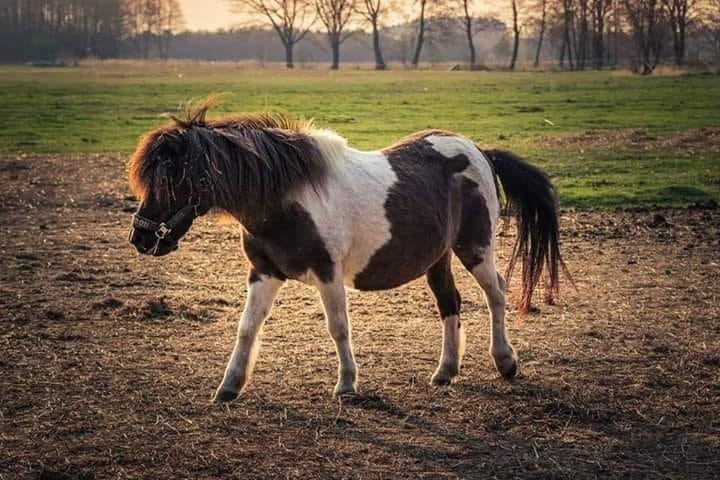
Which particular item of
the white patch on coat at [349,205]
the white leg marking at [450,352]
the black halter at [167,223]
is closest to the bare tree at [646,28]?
the white leg marking at [450,352]

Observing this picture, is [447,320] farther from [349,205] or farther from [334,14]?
[334,14]

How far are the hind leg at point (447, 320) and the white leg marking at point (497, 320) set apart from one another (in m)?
0.21

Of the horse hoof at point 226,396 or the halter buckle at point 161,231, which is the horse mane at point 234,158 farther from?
the horse hoof at point 226,396

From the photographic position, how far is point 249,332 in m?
5.79

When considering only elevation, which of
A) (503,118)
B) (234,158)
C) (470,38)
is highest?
(470,38)

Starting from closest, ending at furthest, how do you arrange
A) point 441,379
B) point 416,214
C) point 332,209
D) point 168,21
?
point 332,209
point 416,214
point 441,379
point 168,21

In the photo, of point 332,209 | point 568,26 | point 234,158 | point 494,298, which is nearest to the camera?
point 234,158

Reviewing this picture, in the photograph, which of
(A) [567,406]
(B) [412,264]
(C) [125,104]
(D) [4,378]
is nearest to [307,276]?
(B) [412,264]

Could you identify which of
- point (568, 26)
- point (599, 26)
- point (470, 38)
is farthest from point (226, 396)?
point (470, 38)

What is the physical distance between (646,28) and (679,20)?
3.46 m

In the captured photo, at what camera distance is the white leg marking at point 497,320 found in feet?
21.0

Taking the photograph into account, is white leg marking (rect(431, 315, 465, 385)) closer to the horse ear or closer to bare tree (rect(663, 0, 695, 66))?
the horse ear

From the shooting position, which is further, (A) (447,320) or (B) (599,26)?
Result: (B) (599,26)

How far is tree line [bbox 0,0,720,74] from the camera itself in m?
68.3
